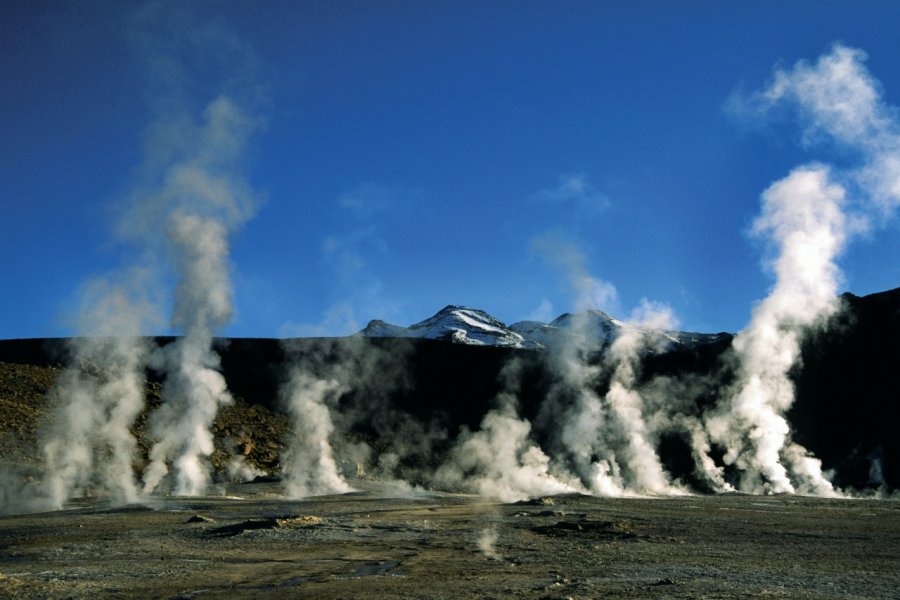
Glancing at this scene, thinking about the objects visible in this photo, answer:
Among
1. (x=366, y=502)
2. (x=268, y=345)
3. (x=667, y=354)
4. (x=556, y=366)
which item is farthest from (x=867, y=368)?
(x=268, y=345)

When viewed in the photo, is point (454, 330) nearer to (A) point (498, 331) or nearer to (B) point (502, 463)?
(A) point (498, 331)

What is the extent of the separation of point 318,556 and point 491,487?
3507cm

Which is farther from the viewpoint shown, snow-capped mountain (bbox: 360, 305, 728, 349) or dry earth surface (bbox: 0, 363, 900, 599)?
snow-capped mountain (bbox: 360, 305, 728, 349)

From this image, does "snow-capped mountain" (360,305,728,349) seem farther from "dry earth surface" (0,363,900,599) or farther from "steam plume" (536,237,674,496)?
"dry earth surface" (0,363,900,599)

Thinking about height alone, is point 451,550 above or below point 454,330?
below

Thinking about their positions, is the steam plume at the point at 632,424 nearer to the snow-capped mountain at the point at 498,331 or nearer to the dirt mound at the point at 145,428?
the dirt mound at the point at 145,428

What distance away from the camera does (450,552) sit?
770 inches

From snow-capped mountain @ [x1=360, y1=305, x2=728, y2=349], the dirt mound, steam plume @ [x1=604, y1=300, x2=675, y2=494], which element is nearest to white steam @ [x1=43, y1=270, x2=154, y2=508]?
the dirt mound

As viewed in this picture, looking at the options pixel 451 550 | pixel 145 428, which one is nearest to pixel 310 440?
pixel 145 428

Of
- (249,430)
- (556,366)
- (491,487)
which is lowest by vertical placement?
(491,487)

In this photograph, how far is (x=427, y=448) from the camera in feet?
221

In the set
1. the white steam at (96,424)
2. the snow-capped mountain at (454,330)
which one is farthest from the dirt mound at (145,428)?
the snow-capped mountain at (454,330)

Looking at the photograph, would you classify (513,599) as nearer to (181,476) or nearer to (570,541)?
(570,541)

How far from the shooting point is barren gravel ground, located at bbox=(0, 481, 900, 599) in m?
14.3
